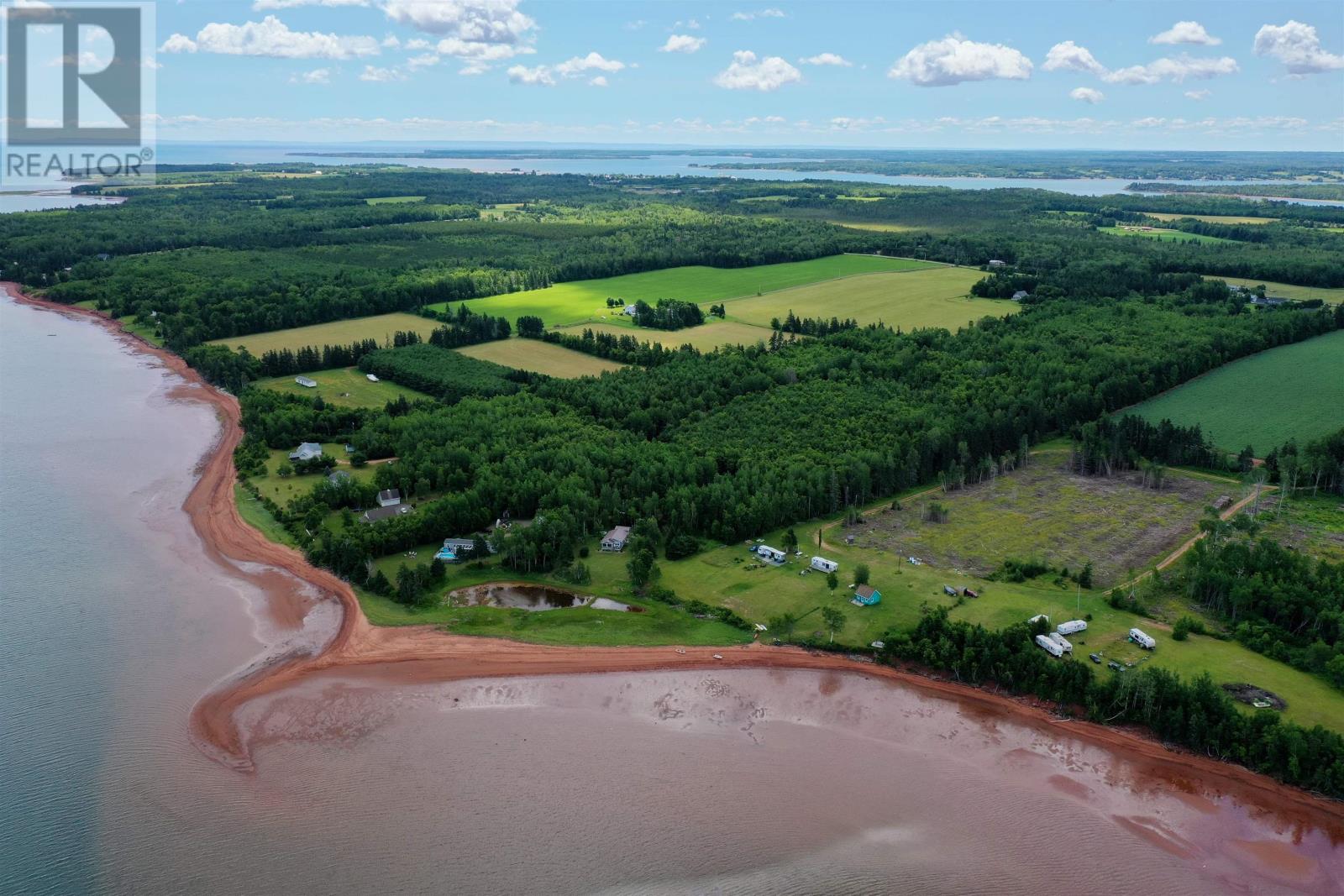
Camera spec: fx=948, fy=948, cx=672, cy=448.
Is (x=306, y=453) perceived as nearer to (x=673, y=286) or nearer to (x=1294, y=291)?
(x=673, y=286)

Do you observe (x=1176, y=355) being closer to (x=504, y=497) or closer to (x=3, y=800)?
(x=504, y=497)

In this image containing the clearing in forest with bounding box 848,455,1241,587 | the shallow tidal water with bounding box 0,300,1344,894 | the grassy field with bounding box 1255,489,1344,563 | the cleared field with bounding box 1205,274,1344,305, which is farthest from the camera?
the cleared field with bounding box 1205,274,1344,305

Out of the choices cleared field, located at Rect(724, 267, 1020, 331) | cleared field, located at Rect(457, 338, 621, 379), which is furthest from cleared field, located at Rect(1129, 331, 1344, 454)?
cleared field, located at Rect(457, 338, 621, 379)

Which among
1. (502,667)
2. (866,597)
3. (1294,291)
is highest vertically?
(1294,291)

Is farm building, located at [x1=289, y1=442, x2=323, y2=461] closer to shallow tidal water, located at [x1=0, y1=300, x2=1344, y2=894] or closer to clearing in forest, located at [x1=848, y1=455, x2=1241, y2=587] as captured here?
shallow tidal water, located at [x1=0, y1=300, x2=1344, y2=894]

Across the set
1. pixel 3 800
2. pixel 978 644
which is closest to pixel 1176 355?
pixel 978 644

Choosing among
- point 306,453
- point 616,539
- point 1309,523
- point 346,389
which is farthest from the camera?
point 346,389

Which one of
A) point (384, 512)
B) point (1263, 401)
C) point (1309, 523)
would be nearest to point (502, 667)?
point (384, 512)
